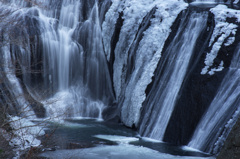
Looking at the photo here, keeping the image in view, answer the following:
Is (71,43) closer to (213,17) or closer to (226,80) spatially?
(213,17)

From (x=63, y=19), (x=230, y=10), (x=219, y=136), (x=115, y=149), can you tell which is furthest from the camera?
(x=63, y=19)

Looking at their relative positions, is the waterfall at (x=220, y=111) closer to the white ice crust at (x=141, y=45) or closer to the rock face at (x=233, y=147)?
the white ice crust at (x=141, y=45)

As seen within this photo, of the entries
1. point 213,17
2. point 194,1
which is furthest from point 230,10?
point 194,1

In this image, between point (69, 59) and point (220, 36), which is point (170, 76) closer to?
point (220, 36)

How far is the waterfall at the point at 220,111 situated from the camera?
27.9 ft

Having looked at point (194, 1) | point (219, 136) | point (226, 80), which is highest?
point (194, 1)

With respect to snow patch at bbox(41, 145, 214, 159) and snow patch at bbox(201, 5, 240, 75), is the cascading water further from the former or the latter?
snow patch at bbox(41, 145, 214, 159)

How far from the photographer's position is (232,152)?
497cm

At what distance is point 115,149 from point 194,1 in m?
8.07

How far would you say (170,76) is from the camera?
1090 cm

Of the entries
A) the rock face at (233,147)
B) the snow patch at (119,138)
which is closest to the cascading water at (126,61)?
the snow patch at (119,138)

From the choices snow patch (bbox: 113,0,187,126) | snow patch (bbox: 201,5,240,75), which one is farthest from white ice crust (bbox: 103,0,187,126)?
snow patch (bbox: 201,5,240,75)

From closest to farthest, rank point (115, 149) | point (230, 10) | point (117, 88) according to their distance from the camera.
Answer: point (115, 149), point (230, 10), point (117, 88)

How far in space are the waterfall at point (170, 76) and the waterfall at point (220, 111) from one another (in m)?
1.39
